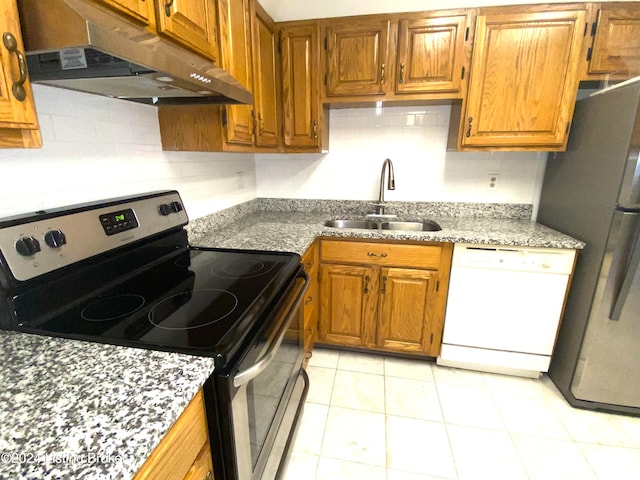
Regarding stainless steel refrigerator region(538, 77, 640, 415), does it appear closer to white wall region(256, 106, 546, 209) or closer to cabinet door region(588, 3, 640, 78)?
cabinet door region(588, 3, 640, 78)

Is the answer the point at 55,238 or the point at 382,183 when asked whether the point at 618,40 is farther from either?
the point at 55,238

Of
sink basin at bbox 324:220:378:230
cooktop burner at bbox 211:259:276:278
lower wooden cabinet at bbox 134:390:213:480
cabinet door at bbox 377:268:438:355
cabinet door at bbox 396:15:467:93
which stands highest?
cabinet door at bbox 396:15:467:93

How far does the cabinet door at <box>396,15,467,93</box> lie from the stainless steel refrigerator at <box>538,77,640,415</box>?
748 millimetres

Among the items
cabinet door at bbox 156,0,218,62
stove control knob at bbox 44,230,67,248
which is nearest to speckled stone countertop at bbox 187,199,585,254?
stove control knob at bbox 44,230,67,248

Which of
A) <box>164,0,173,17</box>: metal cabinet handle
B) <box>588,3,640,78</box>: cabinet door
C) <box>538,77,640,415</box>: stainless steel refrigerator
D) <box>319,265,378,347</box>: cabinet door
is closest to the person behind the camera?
<box>164,0,173,17</box>: metal cabinet handle

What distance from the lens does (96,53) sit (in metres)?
0.73

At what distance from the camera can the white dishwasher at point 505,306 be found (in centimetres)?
176

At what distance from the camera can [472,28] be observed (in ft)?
5.77

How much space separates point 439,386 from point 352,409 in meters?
0.58

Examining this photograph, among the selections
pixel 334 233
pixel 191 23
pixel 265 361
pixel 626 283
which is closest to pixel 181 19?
pixel 191 23

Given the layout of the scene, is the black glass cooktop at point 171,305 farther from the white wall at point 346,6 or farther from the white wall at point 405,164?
the white wall at point 346,6

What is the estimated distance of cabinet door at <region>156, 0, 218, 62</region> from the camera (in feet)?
3.26

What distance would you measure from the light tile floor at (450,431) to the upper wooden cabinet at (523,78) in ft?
4.85

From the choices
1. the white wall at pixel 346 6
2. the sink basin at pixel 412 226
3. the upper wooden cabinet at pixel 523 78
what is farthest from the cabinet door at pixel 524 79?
the sink basin at pixel 412 226
